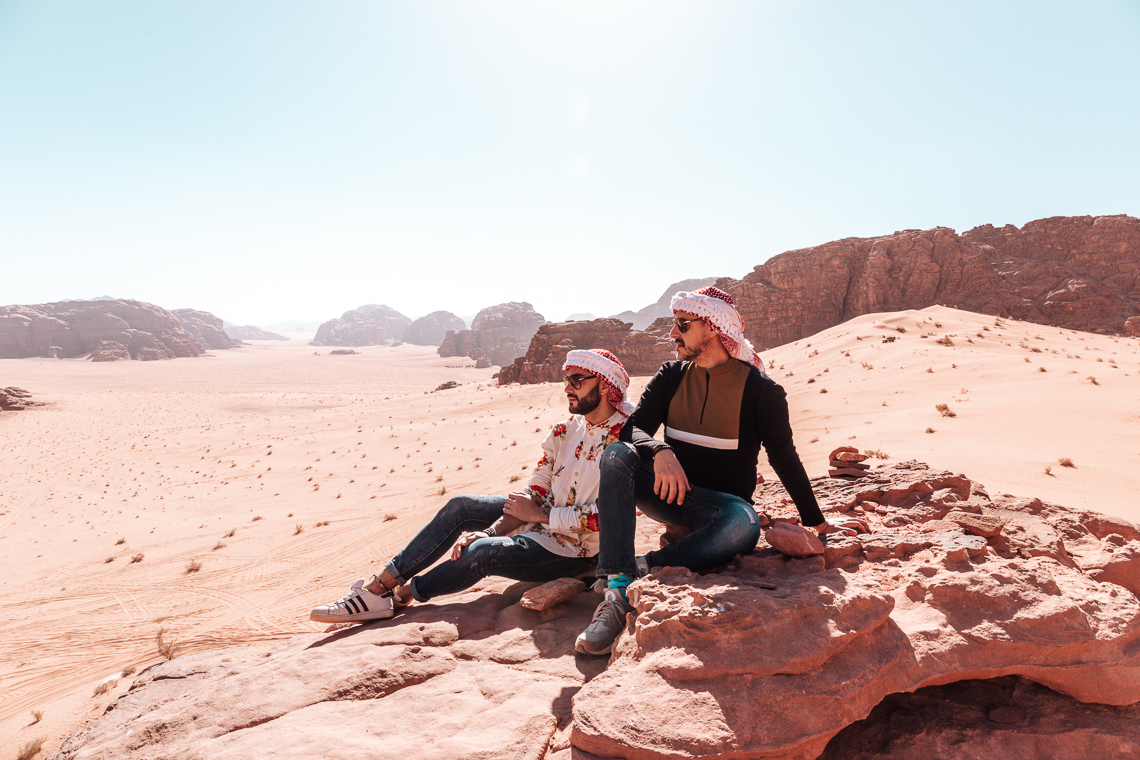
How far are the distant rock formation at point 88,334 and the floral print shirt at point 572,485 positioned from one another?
101686 mm

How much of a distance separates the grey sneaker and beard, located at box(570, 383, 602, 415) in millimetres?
1231

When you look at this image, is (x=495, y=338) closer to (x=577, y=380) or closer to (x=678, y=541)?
(x=577, y=380)

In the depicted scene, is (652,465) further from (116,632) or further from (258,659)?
(116,632)

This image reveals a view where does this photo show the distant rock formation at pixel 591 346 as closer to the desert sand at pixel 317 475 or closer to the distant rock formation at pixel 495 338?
the desert sand at pixel 317 475

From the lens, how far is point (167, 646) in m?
5.45

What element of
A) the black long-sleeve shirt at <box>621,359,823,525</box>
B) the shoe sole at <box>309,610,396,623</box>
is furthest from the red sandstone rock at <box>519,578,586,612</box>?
the black long-sleeve shirt at <box>621,359,823,525</box>

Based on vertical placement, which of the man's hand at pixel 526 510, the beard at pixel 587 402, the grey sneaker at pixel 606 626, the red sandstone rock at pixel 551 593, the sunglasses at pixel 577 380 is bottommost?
the red sandstone rock at pixel 551 593

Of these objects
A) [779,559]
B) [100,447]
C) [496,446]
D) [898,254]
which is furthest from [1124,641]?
[898,254]

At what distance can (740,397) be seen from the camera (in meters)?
3.12

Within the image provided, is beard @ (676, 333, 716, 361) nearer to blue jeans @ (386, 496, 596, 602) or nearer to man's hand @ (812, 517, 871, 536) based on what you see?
man's hand @ (812, 517, 871, 536)

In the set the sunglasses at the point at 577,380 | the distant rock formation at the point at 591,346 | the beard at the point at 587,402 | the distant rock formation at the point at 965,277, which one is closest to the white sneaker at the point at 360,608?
Answer: the beard at the point at 587,402

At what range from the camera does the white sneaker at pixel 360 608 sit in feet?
11.5

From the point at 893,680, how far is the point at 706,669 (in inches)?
29.1

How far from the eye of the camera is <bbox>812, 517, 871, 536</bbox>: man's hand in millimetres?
3088
